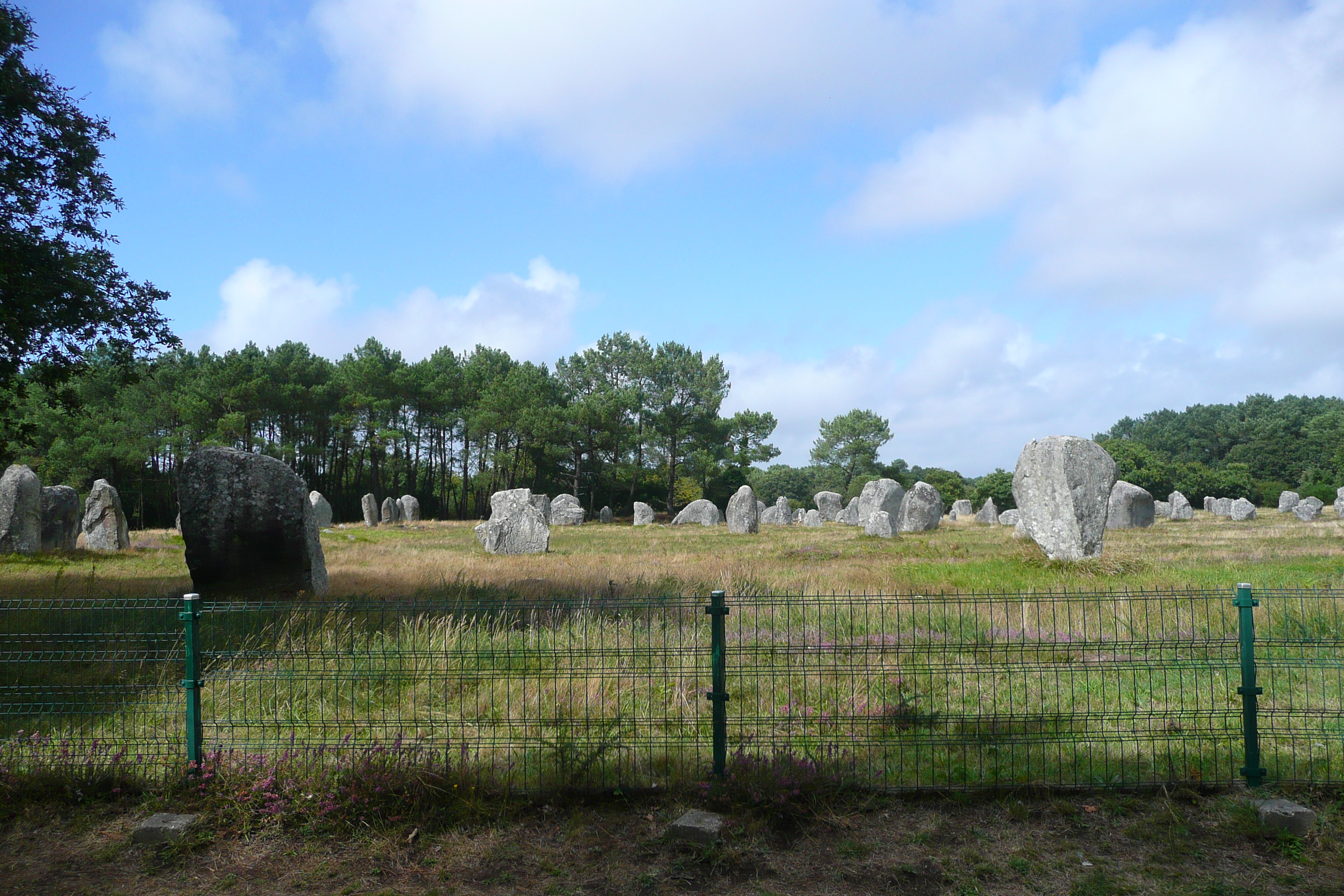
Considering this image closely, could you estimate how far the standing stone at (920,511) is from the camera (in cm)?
2709

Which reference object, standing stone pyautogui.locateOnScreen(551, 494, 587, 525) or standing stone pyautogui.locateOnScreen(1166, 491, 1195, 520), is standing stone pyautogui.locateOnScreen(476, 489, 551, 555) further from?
standing stone pyautogui.locateOnScreen(1166, 491, 1195, 520)

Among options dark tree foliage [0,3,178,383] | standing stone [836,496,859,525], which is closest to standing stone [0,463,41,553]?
dark tree foliage [0,3,178,383]

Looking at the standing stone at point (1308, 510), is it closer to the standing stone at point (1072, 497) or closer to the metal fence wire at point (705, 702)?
the standing stone at point (1072, 497)

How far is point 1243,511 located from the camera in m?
34.6

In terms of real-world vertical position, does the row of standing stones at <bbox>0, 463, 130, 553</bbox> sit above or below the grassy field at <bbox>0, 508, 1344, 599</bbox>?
above

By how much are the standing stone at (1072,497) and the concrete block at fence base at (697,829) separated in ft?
37.2

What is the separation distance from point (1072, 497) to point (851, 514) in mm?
27246

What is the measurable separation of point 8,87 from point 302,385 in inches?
1652

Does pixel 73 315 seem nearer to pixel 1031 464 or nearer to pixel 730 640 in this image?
pixel 730 640

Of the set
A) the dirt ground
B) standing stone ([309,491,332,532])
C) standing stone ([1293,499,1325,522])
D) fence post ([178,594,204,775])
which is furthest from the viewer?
standing stone ([1293,499,1325,522])

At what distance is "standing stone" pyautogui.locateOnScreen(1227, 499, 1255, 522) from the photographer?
34.3 metres

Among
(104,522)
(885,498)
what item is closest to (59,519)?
(104,522)

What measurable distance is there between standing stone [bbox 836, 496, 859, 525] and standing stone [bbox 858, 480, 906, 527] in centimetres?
789

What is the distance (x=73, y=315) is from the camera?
10672 millimetres
